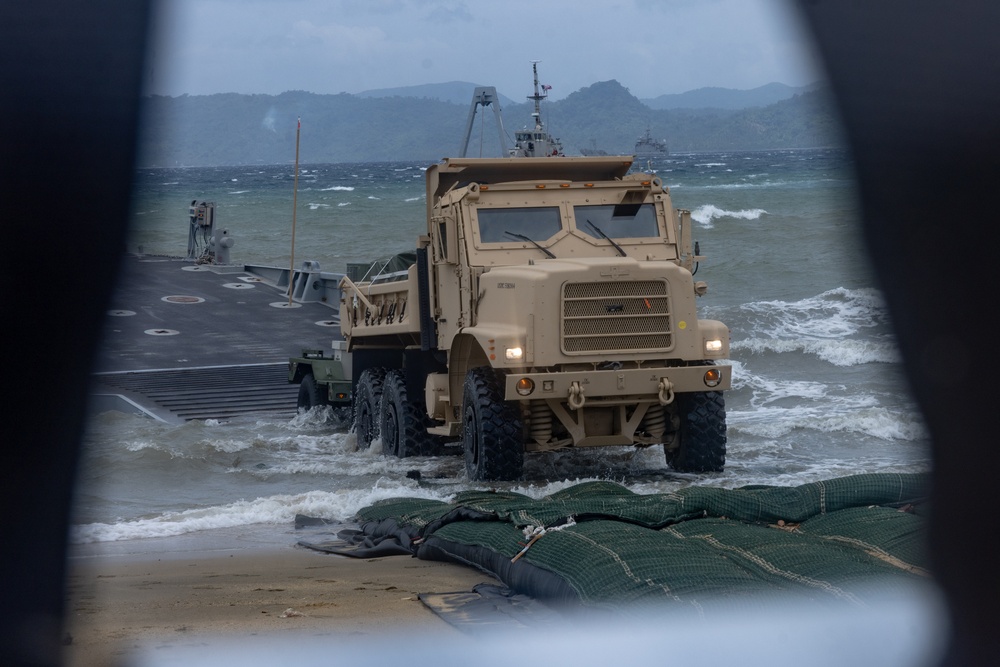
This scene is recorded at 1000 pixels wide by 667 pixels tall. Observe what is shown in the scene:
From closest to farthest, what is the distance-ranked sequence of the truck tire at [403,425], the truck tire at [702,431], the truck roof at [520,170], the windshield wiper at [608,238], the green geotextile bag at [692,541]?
the green geotextile bag at [692,541] < the truck tire at [702,431] < the windshield wiper at [608,238] < the truck roof at [520,170] < the truck tire at [403,425]

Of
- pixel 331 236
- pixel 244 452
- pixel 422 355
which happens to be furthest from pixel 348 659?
pixel 331 236

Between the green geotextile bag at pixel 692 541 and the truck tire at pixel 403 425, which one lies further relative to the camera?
the truck tire at pixel 403 425

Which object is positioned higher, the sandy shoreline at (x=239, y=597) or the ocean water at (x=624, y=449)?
the ocean water at (x=624, y=449)

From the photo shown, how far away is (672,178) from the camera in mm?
78312

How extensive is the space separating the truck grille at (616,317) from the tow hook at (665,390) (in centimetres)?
25

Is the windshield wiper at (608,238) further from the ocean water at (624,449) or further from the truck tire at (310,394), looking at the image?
the truck tire at (310,394)

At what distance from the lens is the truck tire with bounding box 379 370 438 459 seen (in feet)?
36.3

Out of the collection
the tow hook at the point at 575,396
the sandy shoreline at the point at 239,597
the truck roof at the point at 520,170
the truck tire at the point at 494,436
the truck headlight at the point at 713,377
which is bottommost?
the sandy shoreline at the point at 239,597

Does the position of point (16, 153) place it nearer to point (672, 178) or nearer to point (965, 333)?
point (965, 333)

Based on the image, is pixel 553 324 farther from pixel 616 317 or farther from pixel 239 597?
pixel 239 597

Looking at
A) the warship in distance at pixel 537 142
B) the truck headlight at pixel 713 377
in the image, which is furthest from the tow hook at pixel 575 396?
the warship in distance at pixel 537 142

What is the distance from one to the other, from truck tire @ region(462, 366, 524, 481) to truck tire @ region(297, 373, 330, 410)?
5.19 metres

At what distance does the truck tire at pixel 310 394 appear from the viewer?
14.1m

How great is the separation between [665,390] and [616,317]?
0.65 meters
